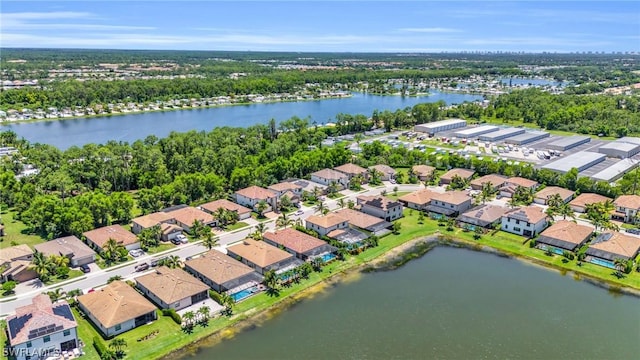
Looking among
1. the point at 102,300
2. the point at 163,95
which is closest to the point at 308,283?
the point at 102,300

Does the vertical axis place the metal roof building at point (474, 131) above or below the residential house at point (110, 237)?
above

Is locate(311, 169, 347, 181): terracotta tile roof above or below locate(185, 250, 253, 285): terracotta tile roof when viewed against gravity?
above

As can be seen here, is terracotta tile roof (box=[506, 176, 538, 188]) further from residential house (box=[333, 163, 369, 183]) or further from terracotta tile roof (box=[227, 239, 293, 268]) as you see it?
terracotta tile roof (box=[227, 239, 293, 268])

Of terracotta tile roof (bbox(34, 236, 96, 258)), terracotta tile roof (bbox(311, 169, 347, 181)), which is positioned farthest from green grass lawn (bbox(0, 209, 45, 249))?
terracotta tile roof (bbox(311, 169, 347, 181))

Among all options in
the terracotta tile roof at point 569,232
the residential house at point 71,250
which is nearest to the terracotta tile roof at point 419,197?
the terracotta tile roof at point 569,232

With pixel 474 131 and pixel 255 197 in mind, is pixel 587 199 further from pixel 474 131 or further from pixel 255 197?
pixel 474 131

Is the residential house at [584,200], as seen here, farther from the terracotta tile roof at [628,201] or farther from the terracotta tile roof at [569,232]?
the terracotta tile roof at [569,232]

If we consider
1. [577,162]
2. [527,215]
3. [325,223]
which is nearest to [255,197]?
[325,223]
